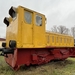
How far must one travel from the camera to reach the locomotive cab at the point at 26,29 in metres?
6.02

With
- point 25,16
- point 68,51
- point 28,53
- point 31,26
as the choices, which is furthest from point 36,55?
point 68,51

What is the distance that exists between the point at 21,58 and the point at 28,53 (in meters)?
0.51

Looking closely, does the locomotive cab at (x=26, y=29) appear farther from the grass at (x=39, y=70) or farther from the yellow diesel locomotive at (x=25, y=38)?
the grass at (x=39, y=70)

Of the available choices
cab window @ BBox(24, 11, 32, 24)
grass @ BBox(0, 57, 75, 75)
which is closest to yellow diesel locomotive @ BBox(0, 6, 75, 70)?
cab window @ BBox(24, 11, 32, 24)

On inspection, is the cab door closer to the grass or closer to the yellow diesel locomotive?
the yellow diesel locomotive

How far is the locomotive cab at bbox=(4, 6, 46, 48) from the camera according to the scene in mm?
6016

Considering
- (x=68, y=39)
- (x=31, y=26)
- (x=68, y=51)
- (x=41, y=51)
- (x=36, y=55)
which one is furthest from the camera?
(x=68, y=39)

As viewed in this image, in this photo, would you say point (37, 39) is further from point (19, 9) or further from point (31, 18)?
point (19, 9)

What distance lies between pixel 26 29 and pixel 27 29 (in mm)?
58

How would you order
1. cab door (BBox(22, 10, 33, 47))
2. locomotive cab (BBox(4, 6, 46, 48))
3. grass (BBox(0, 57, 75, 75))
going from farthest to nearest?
grass (BBox(0, 57, 75, 75)) → cab door (BBox(22, 10, 33, 47)) → locomotive cab (BBox(4, 6, 46, 48))

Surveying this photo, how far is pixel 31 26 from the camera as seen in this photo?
6.49 meters

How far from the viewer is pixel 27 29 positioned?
629 cm

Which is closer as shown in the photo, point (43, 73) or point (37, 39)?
point (43, 73)

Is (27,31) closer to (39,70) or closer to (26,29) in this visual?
(26,29)
